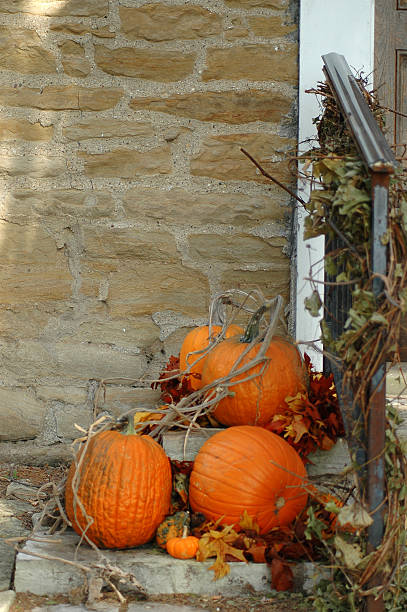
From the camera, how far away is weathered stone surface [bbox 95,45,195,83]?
3.16m

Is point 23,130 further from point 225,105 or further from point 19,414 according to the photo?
point 19,414

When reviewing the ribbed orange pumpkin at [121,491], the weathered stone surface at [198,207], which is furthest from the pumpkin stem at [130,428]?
the weathered stone surface at [198,207]

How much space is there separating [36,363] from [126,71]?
146cm

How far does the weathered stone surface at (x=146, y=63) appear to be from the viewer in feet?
10.4

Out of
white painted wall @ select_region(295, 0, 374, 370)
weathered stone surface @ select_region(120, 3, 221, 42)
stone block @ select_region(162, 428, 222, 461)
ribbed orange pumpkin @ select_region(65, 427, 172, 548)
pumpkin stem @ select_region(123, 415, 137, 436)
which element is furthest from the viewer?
weathered stone surface @ select_region(120, 3, 221, 42)

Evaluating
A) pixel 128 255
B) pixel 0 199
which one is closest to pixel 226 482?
pixel 128 255

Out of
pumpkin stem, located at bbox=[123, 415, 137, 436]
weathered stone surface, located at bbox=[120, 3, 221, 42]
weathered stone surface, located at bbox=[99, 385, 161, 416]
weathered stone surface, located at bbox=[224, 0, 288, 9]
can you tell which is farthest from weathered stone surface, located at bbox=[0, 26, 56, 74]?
pumpkin stem, located at bbox=[123, 415, 137, 436]

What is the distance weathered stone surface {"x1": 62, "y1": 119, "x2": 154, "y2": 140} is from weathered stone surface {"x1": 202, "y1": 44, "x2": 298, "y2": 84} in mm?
392

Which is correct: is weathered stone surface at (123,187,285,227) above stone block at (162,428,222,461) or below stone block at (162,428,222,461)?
above

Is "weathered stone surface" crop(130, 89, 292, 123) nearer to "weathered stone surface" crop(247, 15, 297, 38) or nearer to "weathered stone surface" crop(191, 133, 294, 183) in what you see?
"weathered stone surface" crop(191, 133, 294, 183)

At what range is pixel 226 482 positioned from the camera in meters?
2.10

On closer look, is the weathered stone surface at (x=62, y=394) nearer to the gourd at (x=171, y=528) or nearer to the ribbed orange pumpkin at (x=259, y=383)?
the ribbed orange pumpkin at (x=259, y=383)

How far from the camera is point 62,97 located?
319cm

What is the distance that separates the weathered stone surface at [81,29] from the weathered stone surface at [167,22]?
8 centimetres
